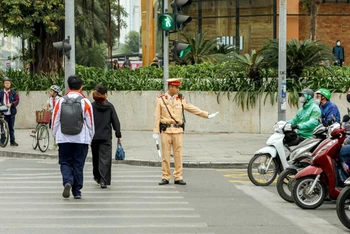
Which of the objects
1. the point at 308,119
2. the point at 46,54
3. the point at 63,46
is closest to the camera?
the point at 308,119

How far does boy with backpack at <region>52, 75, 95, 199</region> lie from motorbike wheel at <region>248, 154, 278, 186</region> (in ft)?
10.3

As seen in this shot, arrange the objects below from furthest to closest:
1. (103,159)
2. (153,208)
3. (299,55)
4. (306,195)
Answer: (299,55), (103,159), (306,195), (153,208)

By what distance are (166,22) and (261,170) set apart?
244 inches

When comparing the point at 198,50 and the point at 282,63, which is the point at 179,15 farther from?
the point at 198,50

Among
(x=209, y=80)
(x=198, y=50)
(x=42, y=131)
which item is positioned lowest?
(x=42, y=131)

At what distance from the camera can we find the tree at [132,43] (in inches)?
5994

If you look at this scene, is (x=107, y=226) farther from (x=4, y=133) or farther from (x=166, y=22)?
(x=4, y=133)

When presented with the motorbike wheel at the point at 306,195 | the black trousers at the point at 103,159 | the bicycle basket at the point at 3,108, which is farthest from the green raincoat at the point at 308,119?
the bicycle basket at the point at 3,108

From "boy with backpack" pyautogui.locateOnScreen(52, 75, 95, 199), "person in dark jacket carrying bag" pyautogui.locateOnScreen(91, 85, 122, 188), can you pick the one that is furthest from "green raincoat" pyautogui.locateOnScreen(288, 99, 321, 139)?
"boy with backpack" pyautogui.locateOnScreen(52, 75, 95, 199)

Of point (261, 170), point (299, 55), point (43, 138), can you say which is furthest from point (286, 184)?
point (299, 55)

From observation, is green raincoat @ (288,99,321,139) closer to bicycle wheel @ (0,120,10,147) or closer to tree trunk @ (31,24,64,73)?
bicycle wheel @ (0,120,10,147)

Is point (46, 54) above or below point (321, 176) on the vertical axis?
above

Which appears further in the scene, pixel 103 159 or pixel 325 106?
pixel 325 106

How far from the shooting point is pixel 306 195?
11.5 m
